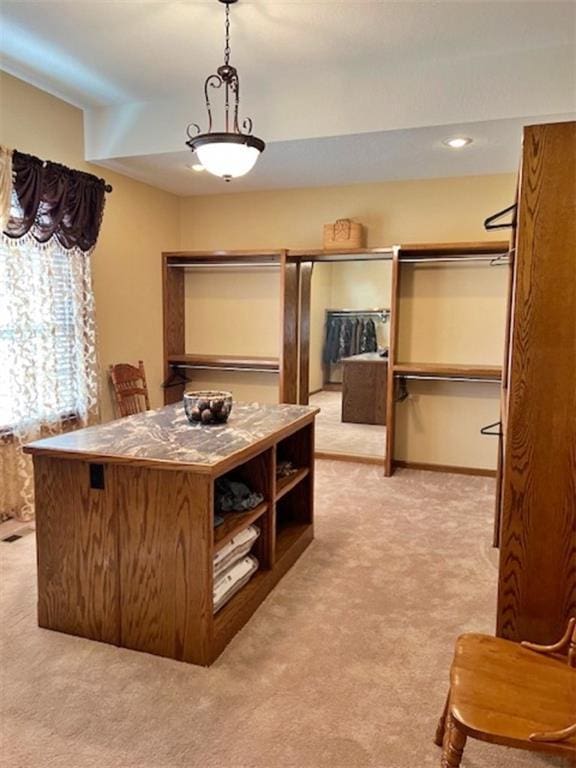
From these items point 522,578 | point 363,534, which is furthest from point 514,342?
point 363,534

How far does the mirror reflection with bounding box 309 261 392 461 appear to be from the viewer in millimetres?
5348

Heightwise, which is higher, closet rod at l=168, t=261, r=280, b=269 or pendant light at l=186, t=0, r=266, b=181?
pendant light at l=186, t=0, r=266, b=181

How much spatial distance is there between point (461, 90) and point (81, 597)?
3.32m

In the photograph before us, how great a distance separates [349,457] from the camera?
16.6 feet

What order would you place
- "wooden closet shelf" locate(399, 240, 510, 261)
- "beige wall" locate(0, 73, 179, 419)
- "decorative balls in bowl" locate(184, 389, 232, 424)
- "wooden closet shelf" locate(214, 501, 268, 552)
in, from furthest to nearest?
"wooden closet shelf" locate(399, 240, 510, 261), "beige wall" locate(0, 73, 179, 419), "decorative balls in bowl" locate(184, 389, 232, 424), "wooden closet shelf" locate(214, 501, 268, 552)

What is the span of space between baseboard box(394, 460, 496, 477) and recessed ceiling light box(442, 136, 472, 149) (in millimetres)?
2608

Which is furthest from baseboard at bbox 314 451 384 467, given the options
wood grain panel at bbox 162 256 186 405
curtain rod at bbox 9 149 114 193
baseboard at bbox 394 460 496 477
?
curtain rod at bbox 9 149 114 193

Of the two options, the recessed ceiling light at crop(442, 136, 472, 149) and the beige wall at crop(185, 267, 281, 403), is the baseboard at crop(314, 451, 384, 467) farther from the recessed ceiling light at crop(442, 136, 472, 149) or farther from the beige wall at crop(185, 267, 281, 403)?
the recessed ceiling light at crop(442, 136, 472, 149)

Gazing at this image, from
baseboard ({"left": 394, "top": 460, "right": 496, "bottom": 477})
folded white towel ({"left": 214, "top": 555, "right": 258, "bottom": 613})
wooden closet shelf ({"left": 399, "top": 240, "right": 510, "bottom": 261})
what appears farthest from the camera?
baseboard ({"left": 394, "top": 460, "right": 496, "bottom": 477})

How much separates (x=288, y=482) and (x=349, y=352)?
9.78 feet

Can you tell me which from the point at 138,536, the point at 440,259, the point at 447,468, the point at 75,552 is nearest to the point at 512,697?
the point at 138,536

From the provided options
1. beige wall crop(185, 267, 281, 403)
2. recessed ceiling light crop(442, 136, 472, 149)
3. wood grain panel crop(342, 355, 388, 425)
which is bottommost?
wood grain panel crop(342, 355, 388, 425)

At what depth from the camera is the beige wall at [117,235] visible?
11.4 ft

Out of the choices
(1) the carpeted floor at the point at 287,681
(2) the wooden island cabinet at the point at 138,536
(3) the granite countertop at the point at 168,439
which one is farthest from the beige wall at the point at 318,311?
(2) the wooden island cabinet at the point at 138,536
